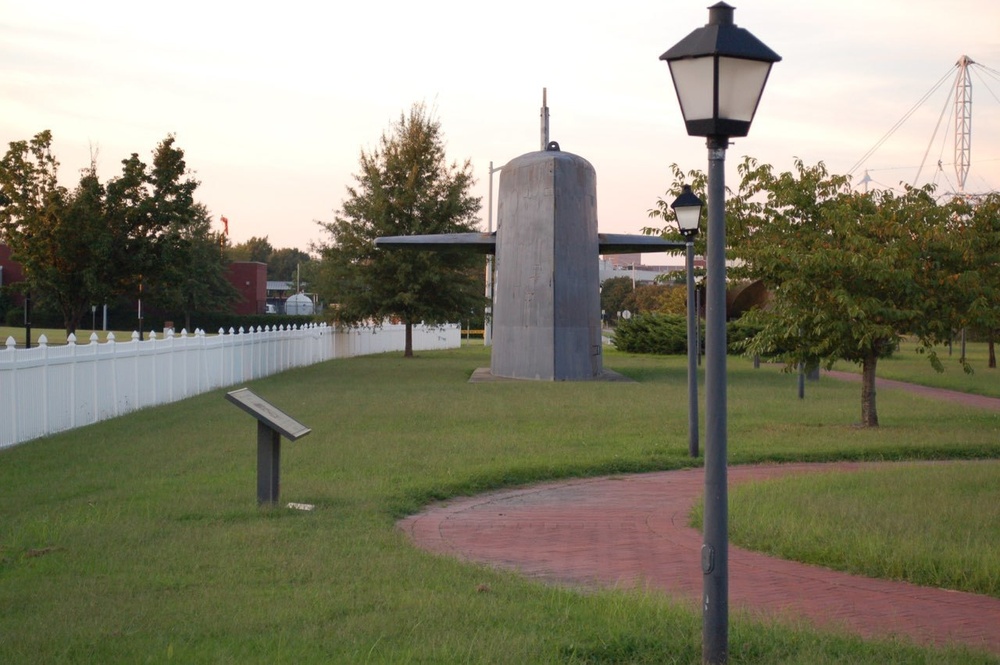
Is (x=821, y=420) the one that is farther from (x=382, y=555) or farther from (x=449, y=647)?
(x=449, y=647)

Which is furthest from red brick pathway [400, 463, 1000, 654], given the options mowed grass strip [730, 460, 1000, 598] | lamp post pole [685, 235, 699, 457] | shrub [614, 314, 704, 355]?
shrub [614, 314, 704, 355]

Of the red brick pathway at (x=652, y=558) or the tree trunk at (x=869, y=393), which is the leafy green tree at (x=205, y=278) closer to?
the tree trunk at (x=869, y=393)

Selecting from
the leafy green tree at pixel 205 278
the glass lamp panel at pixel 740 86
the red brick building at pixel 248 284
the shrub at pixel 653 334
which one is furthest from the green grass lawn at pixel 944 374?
the red brick building at pixel 248 284

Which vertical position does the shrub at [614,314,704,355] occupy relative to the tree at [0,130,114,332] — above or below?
below

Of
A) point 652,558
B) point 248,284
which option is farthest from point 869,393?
point 248,284

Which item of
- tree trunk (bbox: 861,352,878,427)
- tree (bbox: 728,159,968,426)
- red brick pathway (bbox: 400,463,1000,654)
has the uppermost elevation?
tree (bbox: 728,159,968,426)

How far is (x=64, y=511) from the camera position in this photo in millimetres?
9641

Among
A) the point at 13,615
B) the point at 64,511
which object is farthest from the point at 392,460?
the point at 13,615

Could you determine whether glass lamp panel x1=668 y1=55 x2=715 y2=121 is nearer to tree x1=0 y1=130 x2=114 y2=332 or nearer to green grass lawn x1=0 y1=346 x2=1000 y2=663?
green grass lawn x1=0 y1=346 x2=1000 y2=663

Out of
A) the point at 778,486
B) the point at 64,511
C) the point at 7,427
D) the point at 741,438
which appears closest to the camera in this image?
the point at 64,511

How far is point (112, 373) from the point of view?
18547 millimetres

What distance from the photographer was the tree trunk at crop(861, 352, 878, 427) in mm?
17516

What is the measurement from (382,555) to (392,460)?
533 centimetres

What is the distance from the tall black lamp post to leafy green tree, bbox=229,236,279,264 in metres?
114
